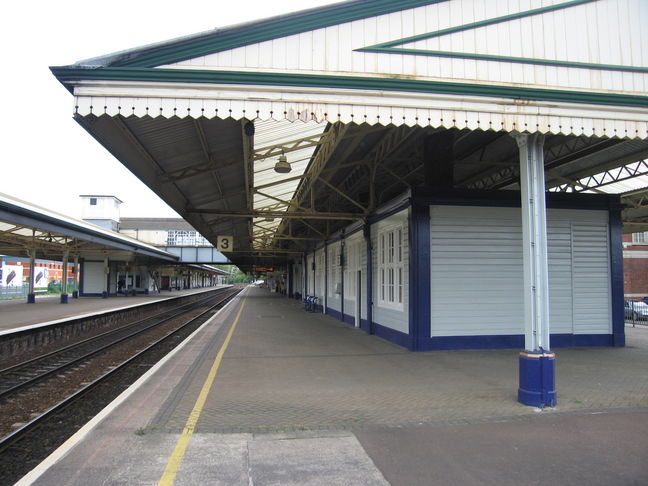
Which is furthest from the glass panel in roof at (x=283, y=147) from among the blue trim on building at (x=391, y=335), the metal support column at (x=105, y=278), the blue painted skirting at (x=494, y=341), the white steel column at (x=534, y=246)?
the metal support column at (x=105, y=278)

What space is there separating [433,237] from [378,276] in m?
3.28

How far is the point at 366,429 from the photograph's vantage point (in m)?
4.99

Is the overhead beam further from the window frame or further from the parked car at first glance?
the parked car

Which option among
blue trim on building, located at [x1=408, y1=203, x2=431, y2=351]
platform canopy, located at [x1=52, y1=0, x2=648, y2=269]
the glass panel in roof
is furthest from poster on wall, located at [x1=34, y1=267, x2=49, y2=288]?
platform canopy, located at [x1=52, y1=0, x2=648, y2=269]

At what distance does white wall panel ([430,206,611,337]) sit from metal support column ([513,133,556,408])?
3.98 m

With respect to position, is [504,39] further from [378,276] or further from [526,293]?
[378,276]

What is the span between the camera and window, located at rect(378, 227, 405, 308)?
37.3 ft

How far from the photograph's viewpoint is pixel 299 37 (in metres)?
5.83

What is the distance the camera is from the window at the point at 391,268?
11.4m

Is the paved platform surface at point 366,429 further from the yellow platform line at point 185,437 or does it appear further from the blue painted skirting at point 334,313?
the blue painted skirting at point 334,313

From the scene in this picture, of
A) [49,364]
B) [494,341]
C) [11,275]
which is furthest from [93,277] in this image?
[494,341]

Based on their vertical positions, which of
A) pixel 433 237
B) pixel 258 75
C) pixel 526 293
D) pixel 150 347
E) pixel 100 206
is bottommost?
pixel 150 347

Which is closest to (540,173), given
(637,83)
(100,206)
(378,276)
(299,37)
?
(637,83)

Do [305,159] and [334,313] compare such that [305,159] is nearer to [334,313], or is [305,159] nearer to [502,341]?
[502,341]
